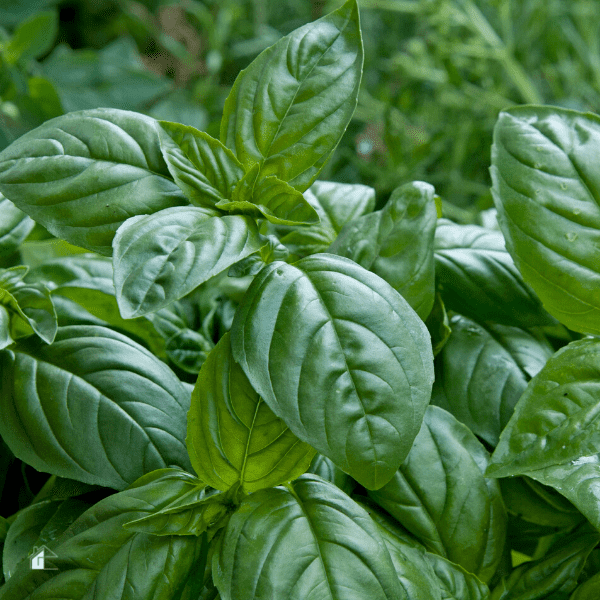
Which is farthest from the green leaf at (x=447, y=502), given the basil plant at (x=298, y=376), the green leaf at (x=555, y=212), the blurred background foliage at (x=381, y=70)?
the blurred background foliage at (x=381, y=70)

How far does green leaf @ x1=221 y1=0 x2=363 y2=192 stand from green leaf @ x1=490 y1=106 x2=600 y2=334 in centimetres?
11

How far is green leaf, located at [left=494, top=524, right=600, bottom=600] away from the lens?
362 mm

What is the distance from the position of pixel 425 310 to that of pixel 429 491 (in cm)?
11

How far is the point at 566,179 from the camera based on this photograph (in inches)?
15.2

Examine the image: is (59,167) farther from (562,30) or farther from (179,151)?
(562,30)

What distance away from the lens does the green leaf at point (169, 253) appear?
282 mm

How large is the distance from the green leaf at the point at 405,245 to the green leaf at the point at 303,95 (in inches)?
2.2

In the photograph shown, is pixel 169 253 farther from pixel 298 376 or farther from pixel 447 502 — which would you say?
pixel 447 502

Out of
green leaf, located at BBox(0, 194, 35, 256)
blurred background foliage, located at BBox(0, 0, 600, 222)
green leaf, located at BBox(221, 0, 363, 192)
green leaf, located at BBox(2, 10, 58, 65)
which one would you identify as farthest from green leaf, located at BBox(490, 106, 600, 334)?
green leaf, located at BBox(2, 10, 58, 65)

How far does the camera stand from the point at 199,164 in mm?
374

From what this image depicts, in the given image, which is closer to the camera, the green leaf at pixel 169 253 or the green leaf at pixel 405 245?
the green leaf at pixel 169 253

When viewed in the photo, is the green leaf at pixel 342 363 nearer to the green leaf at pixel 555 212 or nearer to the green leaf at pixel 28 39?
the green leaf at pixel 555 212

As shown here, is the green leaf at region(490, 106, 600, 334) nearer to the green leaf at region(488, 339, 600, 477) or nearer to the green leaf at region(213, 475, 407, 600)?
the green leaf at region(488, 339, 600, 477)

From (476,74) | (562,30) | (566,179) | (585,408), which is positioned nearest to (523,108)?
(566,179)
